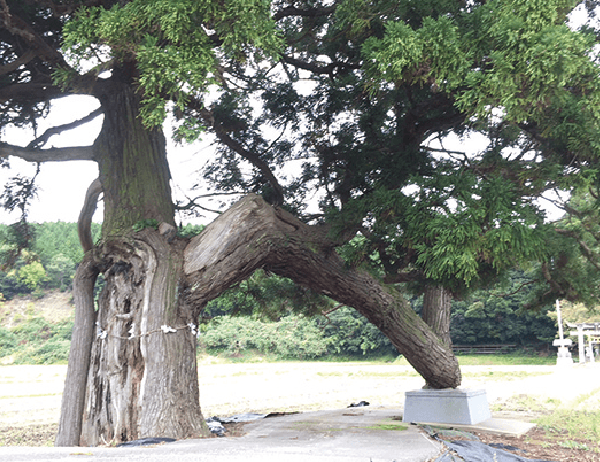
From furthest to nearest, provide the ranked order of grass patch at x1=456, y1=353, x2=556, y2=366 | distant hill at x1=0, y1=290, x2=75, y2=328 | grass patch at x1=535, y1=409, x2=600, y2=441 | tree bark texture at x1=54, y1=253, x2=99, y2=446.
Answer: distant hill at x1=0, y1=290, x2=75, y2=328, grass patch at x1=456, y1=353, x2=556, y2=366, grass patch at x1=535, y1=409, x2=600, y2=441, tree bark texture at x1=54, y1=253, x2=99, y2=446

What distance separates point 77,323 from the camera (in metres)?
5.58

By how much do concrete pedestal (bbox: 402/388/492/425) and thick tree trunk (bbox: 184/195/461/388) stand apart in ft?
0.79

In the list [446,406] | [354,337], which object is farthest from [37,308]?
[446,406]

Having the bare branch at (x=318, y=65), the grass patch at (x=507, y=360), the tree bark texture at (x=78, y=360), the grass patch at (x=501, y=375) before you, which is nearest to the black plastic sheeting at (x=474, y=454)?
the tree bark texture at (x=78, y=360)

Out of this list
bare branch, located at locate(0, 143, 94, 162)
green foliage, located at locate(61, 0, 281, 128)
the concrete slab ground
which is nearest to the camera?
the concrete slab ground

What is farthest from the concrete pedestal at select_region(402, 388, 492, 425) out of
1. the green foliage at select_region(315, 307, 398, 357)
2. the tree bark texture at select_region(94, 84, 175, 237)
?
the green foliage at select_region(315, 307, 398, 357)

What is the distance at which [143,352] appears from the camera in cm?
500

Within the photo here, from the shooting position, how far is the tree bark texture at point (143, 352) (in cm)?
483

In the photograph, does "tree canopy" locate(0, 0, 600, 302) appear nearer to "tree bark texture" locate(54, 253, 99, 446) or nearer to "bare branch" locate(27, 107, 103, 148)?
"bare branch" locate(27, 107, 103, 148)

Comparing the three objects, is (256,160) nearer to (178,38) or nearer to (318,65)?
(318,65)

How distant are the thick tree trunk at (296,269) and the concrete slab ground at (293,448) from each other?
1052 millimetres

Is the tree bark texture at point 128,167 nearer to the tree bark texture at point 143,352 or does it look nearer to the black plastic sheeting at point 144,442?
the tree bark texture at point 143,352

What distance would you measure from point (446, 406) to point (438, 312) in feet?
4.14

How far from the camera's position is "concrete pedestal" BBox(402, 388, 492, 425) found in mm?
6602
